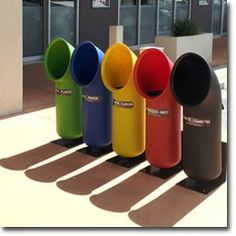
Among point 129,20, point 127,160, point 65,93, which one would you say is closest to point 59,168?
point 127,160

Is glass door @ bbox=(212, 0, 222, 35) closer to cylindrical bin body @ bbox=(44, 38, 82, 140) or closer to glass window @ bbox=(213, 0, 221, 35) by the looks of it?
glass window @ bbox=(213, 0, 221, 35)

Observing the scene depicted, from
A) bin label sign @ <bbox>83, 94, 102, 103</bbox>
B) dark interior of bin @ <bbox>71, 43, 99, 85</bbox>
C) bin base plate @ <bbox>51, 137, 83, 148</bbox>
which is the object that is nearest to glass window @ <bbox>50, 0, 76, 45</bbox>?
bin base plate @ <bbox>51, 137, 83, 148</bbox>

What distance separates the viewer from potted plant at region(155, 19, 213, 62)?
980 cm

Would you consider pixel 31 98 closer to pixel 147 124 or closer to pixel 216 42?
pixel 147 124

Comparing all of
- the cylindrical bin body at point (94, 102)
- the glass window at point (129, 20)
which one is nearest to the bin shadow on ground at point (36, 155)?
the cylindrical bin body at point (94, 102)

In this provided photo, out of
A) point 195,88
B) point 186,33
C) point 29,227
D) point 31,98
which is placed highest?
point 186,33

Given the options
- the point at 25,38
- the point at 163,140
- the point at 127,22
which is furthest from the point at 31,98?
the point at 127,22

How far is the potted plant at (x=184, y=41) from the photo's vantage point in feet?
32.2

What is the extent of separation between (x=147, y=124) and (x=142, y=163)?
62 cm

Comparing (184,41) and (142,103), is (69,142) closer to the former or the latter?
(142,103)

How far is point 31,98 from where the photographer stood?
738 cm

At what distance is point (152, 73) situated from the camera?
441cm

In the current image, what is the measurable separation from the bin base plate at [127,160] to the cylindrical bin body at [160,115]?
0.38m

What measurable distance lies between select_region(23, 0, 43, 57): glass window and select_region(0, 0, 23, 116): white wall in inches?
149
